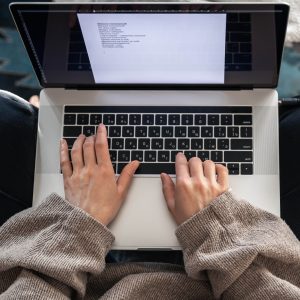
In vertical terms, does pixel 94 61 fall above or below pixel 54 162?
above

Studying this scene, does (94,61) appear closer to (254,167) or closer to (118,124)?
(118,124)

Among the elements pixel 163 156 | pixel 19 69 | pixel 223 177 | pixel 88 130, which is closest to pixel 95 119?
pixel 88 130

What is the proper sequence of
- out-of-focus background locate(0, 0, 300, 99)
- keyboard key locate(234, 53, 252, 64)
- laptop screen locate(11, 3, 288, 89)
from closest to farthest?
laptop screen locate(11, 3, 288, 89), keyboard key locate(234, 53, 252, 64), out-of-focus background locate(0, 0, 300, 99)

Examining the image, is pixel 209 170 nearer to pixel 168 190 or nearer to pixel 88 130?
pixel 168 190

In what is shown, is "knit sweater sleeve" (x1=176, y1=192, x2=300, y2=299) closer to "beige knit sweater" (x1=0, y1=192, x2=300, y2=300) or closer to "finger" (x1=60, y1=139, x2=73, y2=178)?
"beige knit sweater" (x1=0, y1=192, x2=300, y2=300)

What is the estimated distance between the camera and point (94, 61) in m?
0.71

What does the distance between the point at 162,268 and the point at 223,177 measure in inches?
6.8

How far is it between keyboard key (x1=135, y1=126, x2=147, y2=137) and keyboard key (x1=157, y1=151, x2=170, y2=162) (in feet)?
0.13

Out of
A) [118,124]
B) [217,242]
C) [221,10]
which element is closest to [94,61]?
[118,124]

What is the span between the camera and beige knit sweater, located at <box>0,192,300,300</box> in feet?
2.09

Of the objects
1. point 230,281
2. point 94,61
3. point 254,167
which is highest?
point 94,61

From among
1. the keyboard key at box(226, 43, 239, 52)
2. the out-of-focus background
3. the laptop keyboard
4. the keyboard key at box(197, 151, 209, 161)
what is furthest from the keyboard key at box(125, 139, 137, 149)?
the out-of-focus background

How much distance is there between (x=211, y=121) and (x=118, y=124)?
152 mm

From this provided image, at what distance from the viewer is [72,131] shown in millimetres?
760
